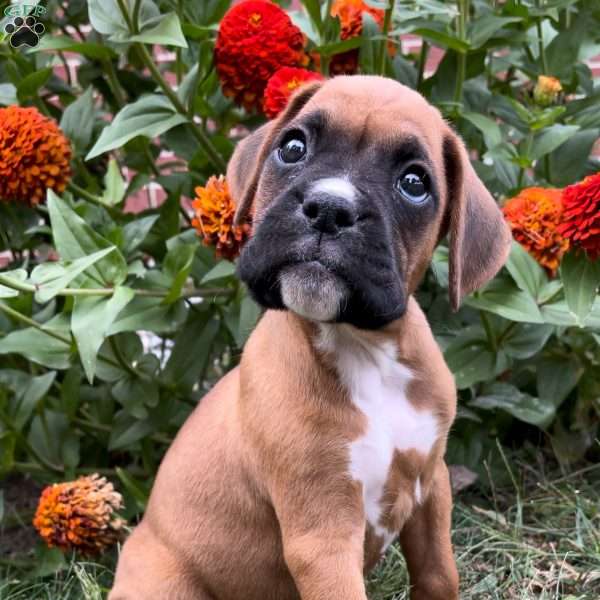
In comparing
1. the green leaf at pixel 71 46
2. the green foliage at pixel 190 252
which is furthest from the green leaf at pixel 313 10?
the green leaf at pixel 71 46

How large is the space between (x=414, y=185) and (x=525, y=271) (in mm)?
935

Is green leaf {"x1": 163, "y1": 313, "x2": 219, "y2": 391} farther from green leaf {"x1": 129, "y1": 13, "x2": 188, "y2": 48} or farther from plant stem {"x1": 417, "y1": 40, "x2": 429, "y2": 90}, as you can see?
plant stem {"x1": 417, "y1": 40, "x2": 429, "y2": 90}

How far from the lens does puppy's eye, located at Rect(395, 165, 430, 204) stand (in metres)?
2.44

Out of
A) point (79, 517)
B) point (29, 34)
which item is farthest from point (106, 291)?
point (29, 34)

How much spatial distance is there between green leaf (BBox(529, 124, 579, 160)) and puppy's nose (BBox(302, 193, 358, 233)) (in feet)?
4.77

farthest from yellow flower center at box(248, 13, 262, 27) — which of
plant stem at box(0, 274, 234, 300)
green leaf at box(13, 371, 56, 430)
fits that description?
green leaf at box(13, 371, 56, 430)

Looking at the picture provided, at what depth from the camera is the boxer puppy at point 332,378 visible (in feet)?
7.54

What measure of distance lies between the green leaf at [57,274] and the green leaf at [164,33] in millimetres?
653

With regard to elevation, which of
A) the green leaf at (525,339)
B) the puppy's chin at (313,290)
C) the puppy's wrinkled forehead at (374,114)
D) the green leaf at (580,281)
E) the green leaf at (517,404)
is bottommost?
the green leaf at (517,404)

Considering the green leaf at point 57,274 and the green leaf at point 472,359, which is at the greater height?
the green leaf at point 57,274

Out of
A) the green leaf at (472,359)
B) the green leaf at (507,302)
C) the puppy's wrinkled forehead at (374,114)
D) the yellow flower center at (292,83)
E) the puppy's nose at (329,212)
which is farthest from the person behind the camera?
the green leaf at (472,359)

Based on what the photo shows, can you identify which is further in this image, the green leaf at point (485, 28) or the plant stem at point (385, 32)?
the green leaf at point (485, 28)

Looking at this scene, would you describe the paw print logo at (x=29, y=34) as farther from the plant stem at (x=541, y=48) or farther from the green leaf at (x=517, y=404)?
the green leaf at (x=517, y=404)

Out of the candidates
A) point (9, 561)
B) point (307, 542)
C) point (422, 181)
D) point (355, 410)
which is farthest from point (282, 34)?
point (9, 561)
